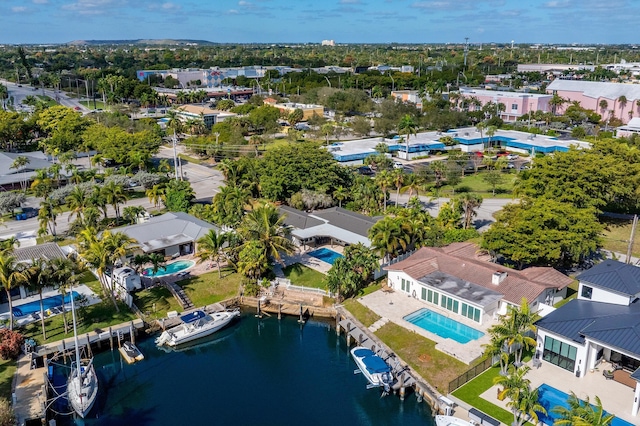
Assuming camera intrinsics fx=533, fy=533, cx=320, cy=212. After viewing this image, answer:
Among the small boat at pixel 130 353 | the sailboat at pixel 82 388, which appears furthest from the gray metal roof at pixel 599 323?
the sailboat at pixel 82 388

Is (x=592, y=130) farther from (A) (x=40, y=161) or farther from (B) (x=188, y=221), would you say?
(A) (x=40, y=161)

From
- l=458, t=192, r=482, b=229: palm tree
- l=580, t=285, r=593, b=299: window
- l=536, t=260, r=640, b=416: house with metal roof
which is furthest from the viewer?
l=458, t=192, r=482, b=229: palm tree

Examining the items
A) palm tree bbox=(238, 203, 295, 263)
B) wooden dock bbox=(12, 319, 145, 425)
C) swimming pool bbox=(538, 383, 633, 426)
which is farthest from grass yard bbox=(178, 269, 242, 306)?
swimming pool bbox=(538, 383, 633, 426)

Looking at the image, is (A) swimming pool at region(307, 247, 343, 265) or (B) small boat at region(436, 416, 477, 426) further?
(A) swimming pool at region(307, 247, 343, 265)

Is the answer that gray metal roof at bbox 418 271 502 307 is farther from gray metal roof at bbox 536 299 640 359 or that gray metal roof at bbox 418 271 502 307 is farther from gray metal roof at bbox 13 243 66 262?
gray metal roof at bbox 13 243 66 262

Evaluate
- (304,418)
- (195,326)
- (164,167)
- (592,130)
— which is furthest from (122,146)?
(592,130)

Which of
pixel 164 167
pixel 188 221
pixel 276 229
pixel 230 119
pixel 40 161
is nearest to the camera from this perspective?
pixel 276 229
